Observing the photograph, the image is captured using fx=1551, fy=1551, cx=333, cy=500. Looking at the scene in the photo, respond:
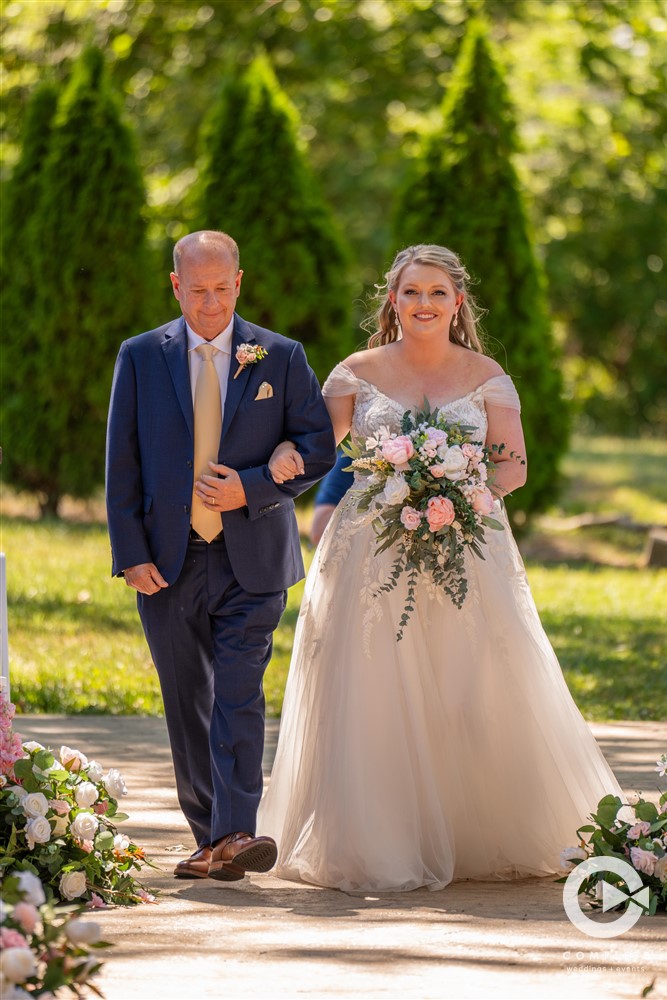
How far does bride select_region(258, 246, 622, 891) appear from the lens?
5.20 meters

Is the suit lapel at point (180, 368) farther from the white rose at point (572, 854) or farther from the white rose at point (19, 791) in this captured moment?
the white rose at point (572, 854)

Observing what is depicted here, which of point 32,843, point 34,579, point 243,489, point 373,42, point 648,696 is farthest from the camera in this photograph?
point 373,42

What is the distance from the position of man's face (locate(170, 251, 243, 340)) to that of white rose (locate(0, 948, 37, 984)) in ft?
8.09

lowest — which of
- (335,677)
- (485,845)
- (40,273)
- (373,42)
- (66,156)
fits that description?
(485,845)

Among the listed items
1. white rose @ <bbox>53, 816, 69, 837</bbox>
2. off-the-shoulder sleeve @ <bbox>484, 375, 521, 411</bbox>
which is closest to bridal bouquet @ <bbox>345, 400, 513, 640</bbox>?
off-the-shoulder sleeve @ <bbox>484, 375, 521, 411</bbox>

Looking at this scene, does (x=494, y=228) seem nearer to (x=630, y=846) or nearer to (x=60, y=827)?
(x=630, y=846)

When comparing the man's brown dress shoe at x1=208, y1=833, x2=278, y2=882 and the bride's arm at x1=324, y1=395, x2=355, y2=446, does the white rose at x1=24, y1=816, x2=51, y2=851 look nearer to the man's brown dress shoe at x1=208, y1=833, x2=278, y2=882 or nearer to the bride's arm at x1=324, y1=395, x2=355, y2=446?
the man's brown dress shoe at x1=208, y1=833, x2=278, y2=882

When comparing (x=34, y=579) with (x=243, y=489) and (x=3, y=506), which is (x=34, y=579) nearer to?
(x=3, y=506)

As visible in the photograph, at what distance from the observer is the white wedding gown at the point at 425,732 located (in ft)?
17.0

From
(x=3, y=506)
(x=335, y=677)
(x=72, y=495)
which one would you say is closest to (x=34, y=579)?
(x=72, y=495)

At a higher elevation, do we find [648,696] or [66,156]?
[66,156]

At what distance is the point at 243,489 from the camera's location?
5.04 meters

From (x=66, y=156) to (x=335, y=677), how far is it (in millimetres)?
9605

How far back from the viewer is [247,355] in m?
5.14
